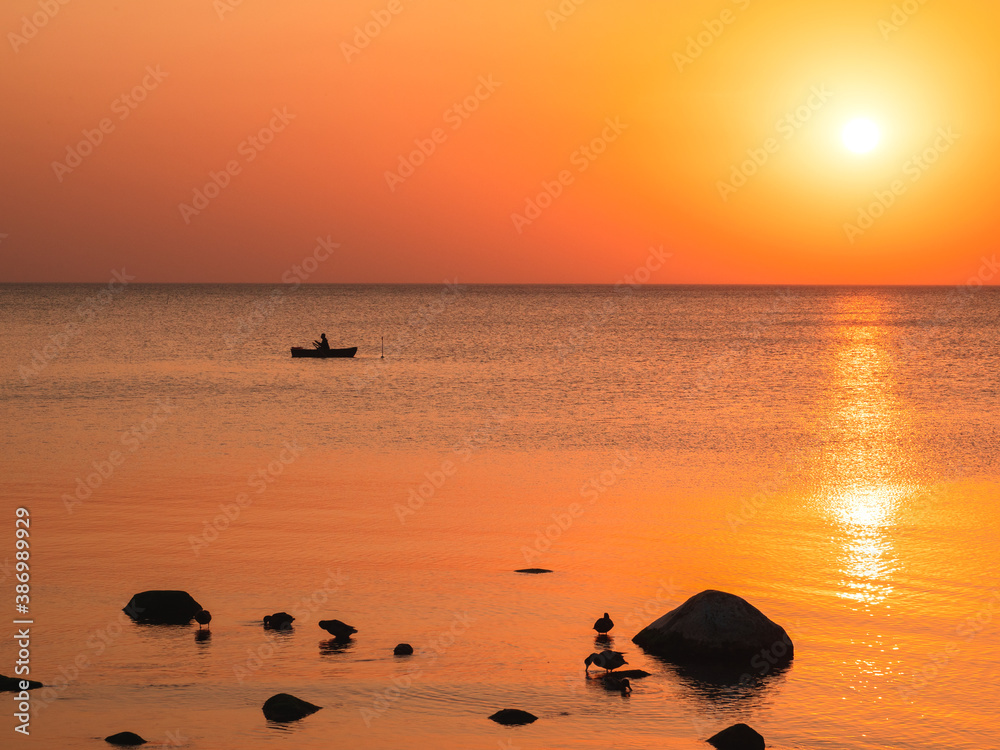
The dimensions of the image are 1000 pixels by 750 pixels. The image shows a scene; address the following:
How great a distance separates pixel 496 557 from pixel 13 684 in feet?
30.0

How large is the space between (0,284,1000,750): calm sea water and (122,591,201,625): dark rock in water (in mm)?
351

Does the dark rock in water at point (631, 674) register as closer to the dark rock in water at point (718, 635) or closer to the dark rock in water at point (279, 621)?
the dark rock in water at point (718, 635)

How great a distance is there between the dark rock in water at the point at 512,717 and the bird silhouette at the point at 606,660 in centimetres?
159

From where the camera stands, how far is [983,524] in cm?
2305

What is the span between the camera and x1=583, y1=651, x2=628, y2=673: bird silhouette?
13.8 metres

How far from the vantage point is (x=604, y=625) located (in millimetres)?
15320

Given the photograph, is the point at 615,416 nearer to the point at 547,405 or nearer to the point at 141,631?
the point at 547,405

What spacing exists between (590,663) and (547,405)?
34527 mm

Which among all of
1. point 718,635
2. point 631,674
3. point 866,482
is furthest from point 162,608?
point 866,482

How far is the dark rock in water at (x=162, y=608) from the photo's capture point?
52.7 feet

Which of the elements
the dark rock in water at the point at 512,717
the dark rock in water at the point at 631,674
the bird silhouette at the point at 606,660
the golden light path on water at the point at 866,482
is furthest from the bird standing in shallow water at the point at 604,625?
the golden light path on water at the point at 866,482

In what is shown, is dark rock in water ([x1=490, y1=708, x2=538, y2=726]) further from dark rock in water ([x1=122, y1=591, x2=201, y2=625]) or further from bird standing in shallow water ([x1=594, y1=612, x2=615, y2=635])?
dark rock in water ([x1=122, y1=591, x2=201, y2=625])

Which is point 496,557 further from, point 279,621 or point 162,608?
point 162,608

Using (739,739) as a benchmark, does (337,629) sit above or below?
above
